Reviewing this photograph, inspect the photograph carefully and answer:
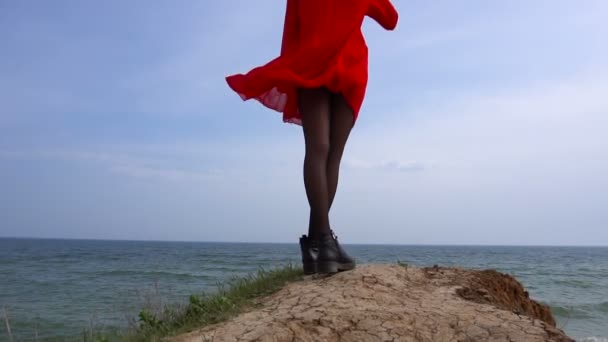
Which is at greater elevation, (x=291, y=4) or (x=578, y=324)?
(x=291, y=4)

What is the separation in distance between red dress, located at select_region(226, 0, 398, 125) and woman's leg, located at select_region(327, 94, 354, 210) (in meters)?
0.05

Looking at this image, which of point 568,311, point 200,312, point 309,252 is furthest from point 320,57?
point 568,311

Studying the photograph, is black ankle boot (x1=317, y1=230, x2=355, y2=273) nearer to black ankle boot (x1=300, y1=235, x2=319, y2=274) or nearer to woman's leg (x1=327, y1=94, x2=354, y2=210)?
black ankle boot (x1=300, y1=235, x2=319, y2=274)

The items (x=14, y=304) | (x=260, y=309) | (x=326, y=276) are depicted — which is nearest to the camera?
(x=260, y=309)

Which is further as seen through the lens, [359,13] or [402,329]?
[359,13]

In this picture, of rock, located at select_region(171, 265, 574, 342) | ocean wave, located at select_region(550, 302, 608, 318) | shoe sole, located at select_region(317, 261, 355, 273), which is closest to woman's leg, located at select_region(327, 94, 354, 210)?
shoe sole, located at select_region(317, 261, 355, 273)

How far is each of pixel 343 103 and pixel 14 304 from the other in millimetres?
11268

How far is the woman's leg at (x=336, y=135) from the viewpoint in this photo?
3.09 m

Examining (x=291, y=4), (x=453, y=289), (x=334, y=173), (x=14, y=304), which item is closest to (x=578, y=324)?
(x=453, y=289)

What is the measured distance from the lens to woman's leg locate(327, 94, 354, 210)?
3.09 m

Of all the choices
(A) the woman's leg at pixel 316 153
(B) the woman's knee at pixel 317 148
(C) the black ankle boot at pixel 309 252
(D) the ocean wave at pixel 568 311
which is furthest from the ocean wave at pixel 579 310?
(B) the woman's knee at pixel 317 148

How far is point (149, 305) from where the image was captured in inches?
137

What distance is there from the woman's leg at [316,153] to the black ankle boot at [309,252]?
4 centimetres

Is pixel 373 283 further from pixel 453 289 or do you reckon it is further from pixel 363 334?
pixel 363 334
